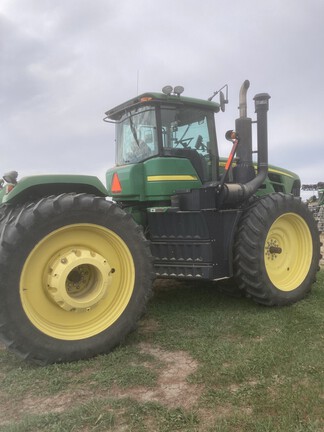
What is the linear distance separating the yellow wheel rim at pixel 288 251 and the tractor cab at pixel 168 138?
3.51 ft

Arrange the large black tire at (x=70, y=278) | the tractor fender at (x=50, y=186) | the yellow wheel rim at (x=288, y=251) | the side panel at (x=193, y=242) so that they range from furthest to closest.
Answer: the yellow wheel rim at (x=288, y=251)
the side panel at (x=193, y=242)
the tractor fender at (x=50, y=186)
the large black tire at (x=70, y=278)

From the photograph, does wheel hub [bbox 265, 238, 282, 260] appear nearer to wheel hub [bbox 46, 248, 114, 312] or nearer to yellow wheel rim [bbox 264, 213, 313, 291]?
yellow wheel rim [bbox 264, 213, 313, 291]

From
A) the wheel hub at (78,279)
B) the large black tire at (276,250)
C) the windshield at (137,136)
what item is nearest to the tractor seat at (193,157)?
the windshield at (137,136)

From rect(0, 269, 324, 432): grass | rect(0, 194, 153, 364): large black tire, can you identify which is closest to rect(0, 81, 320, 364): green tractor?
rect(0, 194, 153, 364): large black tire

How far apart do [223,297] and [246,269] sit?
0.79 m

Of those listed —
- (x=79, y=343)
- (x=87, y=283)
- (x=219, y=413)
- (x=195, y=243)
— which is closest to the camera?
(x=219, y=413)

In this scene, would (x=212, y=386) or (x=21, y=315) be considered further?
(x=21, y=315)

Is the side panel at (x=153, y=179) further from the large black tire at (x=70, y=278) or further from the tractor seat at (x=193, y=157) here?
the large black tire at (x=70, y=278)

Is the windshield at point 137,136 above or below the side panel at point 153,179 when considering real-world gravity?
above

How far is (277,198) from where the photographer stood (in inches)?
202

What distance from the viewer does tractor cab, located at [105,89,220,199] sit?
483cm

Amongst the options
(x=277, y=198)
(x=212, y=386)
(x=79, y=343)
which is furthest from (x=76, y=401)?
(x=277, y=198)

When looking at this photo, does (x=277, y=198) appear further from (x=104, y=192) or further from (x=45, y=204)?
(x=45, y=204)

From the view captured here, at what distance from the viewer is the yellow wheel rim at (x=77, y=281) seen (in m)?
3.44
